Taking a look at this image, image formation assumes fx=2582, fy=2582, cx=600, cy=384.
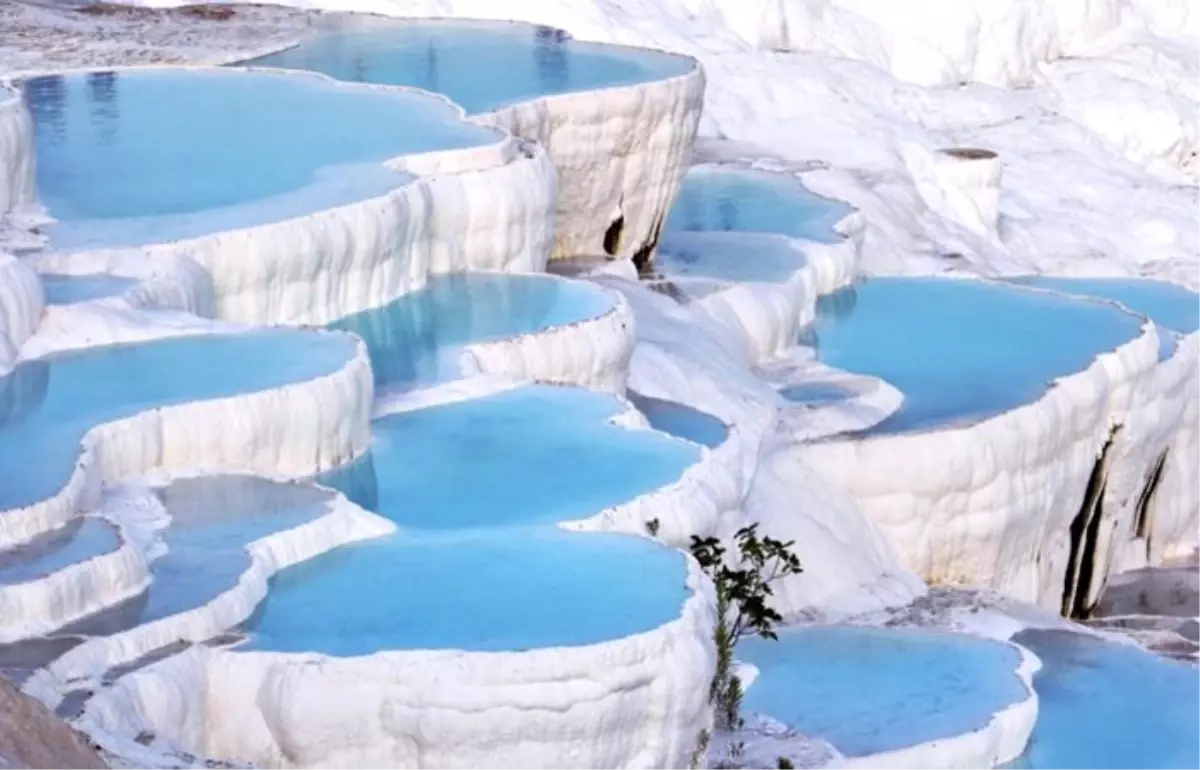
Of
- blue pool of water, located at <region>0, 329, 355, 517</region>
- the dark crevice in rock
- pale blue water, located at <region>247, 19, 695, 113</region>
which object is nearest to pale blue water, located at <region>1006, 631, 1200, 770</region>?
the dark crevice in rock

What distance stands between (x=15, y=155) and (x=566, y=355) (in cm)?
270

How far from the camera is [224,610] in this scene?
8312mm

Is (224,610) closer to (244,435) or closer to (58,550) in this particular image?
(58,550)

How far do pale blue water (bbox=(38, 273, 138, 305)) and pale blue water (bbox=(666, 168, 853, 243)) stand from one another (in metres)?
5.91

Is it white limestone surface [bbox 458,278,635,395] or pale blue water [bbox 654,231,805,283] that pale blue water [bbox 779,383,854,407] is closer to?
pale blue water [bbox 654,231,805,283]

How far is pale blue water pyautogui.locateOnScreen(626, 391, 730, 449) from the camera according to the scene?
11.6 m

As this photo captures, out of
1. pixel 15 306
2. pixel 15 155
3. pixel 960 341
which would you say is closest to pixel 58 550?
pixel 15 306

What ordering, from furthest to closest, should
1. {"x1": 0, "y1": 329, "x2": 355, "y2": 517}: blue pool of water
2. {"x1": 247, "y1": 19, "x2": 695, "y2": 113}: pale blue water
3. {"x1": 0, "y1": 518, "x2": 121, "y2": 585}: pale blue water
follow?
{"x1": 247, "y1": 19, "x2": 695, "y2": 113}: pale blue water
{"x1": 0, "y1": 329, "x2": 355, "y2": 517}: blue pool of water
{"x1": 0, "y1": 518, "x2": 121, "y2": 585}: pale blue water

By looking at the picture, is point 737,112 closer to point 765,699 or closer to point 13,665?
point 765,699

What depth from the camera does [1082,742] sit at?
10.3 m

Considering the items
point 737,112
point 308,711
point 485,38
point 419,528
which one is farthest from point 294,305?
point 737,112

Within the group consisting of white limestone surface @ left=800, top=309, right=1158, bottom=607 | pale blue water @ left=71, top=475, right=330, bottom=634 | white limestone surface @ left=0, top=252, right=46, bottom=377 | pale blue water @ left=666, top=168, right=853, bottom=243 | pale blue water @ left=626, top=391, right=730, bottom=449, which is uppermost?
white limestone surface @ left=0, top=252, right=46, bottom=377

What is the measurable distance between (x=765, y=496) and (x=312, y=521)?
3.75 m

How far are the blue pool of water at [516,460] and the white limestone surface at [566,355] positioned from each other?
28 cm
